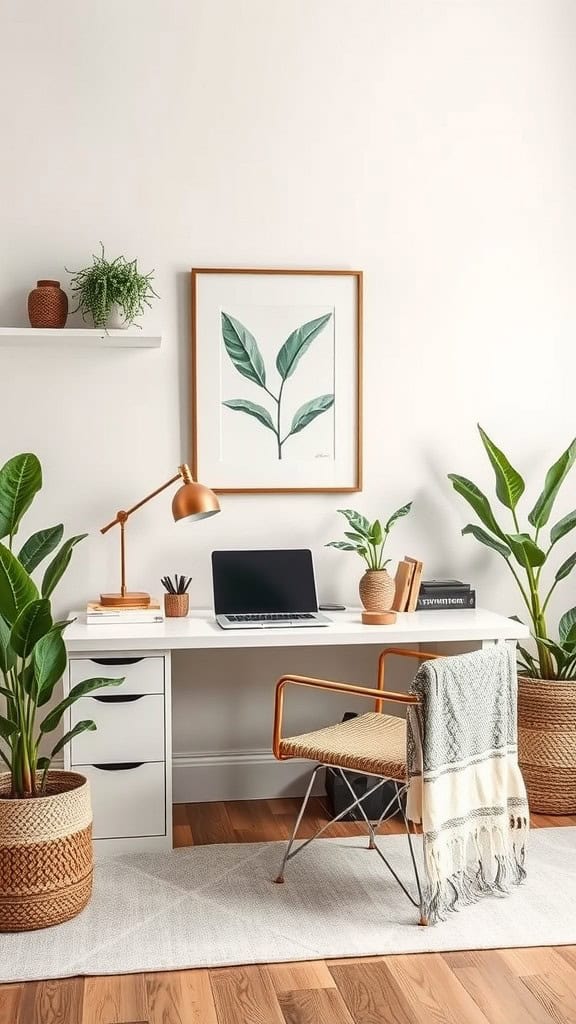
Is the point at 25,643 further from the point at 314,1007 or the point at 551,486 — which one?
the point at 551,486

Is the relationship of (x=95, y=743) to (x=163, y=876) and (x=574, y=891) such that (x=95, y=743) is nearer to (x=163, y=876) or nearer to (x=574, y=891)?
(x=163, y=876)

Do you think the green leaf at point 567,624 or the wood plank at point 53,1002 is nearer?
the wood plank at point 53,1002

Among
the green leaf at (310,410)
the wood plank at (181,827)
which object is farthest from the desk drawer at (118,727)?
the green leaf at (310,410)

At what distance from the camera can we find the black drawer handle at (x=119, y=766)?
3.37 meters

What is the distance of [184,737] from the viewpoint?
3.96 m

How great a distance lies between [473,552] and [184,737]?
1.27m

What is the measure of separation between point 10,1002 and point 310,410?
221 cm

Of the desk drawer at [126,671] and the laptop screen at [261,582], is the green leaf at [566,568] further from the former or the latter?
the desk drawer at [126,671]

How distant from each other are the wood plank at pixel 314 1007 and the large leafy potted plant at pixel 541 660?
148 centimetres

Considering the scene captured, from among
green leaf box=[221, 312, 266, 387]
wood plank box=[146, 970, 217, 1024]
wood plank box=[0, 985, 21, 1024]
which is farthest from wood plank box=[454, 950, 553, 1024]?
green leaf box=[221, 312, 266, 387]

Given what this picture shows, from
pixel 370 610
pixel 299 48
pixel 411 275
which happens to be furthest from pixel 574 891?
pixel 299 48

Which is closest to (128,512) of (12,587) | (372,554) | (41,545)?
(41,545)

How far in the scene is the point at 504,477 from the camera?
380 centimetres

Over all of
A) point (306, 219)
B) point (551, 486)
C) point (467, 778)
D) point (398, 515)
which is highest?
point (306, 219)
